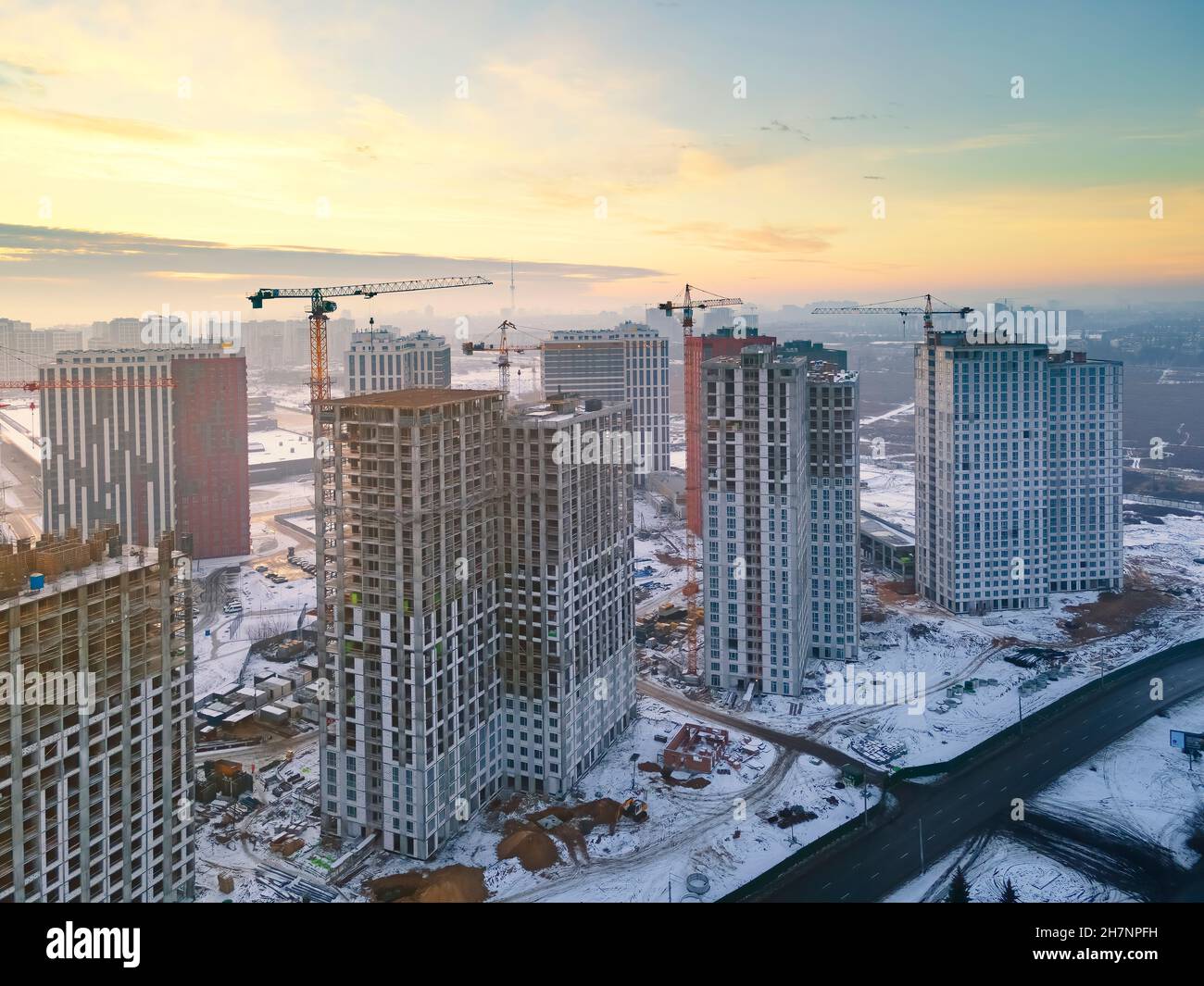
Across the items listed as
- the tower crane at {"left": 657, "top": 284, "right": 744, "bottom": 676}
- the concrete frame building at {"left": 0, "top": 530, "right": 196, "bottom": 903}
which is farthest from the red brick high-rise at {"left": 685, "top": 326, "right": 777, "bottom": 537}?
the concrete frame building at {"left": 0, "top": 530, "right": 196, "bottom": 903}

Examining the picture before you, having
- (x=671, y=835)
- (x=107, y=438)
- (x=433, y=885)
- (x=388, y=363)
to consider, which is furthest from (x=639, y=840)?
(x=388, y=363)

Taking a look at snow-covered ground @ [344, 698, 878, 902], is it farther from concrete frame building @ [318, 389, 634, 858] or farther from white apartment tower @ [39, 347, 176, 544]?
white apartment tower @ [39, 347, 176, 544]

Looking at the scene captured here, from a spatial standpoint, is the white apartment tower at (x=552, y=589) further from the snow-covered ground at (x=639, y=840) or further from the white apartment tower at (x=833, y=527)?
the white apartment tower at (x=833, y=527)

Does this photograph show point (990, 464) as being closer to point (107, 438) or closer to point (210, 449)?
point (210, 449)

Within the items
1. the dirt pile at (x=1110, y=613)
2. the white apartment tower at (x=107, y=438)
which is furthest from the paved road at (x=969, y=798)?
the white apartment tower at (x=107, y=438)

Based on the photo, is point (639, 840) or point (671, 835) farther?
point (671, 835)
